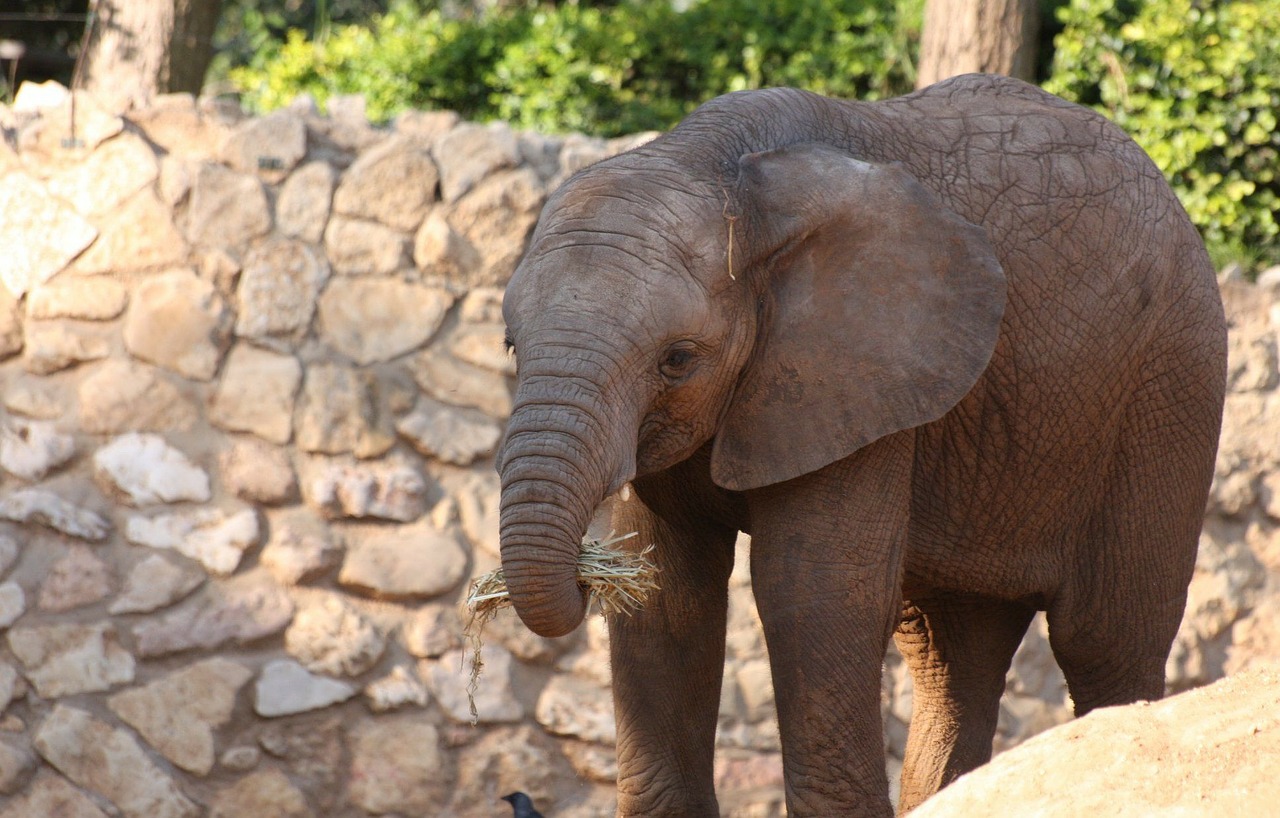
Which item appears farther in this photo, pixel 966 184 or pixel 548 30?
pixel 548 30

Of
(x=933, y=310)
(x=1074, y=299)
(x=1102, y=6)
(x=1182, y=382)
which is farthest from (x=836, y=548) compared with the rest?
(x=1102, y=6)

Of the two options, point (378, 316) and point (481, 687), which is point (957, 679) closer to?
point (481, 687)

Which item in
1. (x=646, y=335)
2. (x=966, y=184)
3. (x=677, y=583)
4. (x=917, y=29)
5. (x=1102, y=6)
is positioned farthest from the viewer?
(x=917, y=29)

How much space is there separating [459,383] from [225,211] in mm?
1147

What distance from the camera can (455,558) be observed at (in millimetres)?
6469

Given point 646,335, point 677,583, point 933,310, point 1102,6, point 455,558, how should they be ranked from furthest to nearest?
point 1102,6, point 455,558, point 677,583, point 933,310, point 646,335

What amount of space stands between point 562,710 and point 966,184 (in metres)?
3.20

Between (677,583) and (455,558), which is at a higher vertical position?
(677,583)

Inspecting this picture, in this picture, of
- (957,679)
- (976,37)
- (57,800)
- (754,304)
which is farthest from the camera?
(976,37)

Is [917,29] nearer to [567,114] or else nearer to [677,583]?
[567,114]

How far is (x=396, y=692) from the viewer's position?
6.39 meters

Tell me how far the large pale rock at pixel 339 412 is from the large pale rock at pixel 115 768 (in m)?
1.33

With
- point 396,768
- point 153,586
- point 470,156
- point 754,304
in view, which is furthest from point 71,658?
point 754,304

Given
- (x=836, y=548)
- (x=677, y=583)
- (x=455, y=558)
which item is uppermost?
(x=836, y=548)
